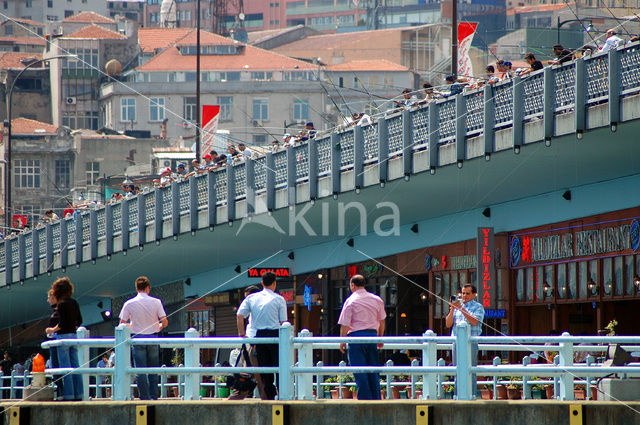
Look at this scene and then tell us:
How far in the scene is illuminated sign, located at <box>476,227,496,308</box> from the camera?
31297mm

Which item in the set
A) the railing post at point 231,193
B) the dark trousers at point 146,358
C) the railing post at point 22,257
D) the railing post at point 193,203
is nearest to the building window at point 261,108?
the railing post at point 22,257

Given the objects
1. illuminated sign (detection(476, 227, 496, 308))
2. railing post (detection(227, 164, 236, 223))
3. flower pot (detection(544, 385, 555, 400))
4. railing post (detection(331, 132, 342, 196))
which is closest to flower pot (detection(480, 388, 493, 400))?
flower pot (detection(544, 385, 555, 400))

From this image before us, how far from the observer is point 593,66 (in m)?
24.0

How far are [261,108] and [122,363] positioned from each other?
88231 mm

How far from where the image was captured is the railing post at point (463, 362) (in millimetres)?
13891

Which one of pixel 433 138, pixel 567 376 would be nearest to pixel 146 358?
pixel 567 376

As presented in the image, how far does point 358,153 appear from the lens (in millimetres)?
30828

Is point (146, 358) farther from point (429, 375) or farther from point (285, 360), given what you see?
point (429, 375)

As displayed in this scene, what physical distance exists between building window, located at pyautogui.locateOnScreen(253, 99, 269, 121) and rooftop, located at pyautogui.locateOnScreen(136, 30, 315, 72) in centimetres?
503

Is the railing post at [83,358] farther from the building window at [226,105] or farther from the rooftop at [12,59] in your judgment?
the rooftop at [12,59]

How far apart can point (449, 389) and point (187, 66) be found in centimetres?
8668

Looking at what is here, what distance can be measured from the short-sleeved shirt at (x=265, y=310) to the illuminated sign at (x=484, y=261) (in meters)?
15.7

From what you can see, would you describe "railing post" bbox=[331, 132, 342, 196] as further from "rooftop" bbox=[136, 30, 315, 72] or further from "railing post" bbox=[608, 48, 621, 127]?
"rooftop" bbox=[136, 30, 315, 72]

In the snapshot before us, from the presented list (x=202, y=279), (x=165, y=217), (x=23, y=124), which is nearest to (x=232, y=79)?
(x=23, y=124)
